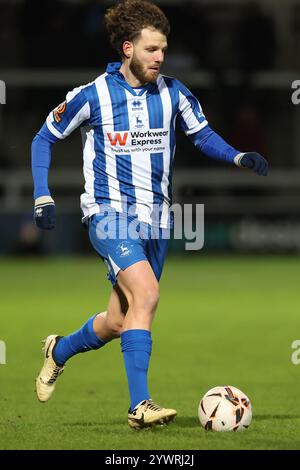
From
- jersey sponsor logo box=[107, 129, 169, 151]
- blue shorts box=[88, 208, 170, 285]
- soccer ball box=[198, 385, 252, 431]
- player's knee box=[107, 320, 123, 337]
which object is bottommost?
soccer ball box=[198, 385, 252, 431]

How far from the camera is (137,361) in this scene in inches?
233

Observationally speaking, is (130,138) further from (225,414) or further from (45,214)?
(225,414)

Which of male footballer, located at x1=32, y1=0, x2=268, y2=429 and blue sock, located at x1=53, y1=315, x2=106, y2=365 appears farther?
blue sock, located at x1=53, y1=315, x2=106, y2=365

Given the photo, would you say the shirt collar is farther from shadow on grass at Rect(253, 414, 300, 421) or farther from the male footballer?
shadow on grass at Rect(253, 414, 300, 421)

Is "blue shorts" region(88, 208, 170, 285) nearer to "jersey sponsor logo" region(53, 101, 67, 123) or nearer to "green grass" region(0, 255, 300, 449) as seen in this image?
"jersey sponsor logo" region(53, 101, 67, 123)

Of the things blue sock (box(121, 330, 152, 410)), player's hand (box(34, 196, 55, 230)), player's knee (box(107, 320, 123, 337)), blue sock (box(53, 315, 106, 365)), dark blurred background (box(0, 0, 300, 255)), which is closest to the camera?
blue sock (box(121, 330, 152, 410))

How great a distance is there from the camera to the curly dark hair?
20.5 ft

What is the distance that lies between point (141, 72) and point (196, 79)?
1250 centimetres

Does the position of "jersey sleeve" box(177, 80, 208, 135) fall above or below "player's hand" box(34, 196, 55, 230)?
above

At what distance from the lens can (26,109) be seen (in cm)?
1878

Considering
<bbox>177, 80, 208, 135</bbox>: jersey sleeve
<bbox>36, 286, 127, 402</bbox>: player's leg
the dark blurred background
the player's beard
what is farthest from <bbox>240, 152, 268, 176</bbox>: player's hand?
the dark blurred background

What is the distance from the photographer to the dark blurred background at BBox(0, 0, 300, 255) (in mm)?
18375

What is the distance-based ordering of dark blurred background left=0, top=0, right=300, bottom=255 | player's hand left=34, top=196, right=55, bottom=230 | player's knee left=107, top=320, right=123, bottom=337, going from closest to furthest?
player's hand left=34, top=196, right=55, bottom=230, player's knee left=107, top=320, right=123, bottom=337, dark blurred background left=0, top=0, right=300, bottom=255

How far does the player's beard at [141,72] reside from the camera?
6227 mm
